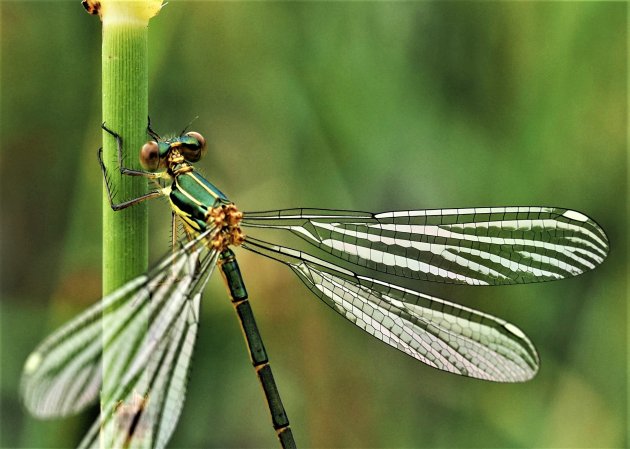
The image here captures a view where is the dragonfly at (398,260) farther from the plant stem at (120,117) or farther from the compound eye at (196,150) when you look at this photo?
the plant stem at (120,117)

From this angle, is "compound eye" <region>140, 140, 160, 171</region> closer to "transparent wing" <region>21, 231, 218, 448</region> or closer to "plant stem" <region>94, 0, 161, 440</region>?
"plant stem" <region>94, 0, 161, 440</region>

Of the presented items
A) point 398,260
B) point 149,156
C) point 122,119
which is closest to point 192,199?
point 149,156

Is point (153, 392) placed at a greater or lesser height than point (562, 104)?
lesser

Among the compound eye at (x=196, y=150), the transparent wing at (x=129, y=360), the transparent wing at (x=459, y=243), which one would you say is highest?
the compound eye at (x=196, y=150)

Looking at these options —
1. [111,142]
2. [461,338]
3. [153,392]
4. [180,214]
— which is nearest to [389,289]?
[461,338]

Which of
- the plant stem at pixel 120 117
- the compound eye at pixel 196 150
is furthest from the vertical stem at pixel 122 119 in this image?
the compound eye at pixel 196 150

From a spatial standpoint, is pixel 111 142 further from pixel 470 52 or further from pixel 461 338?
pixel 470 52
